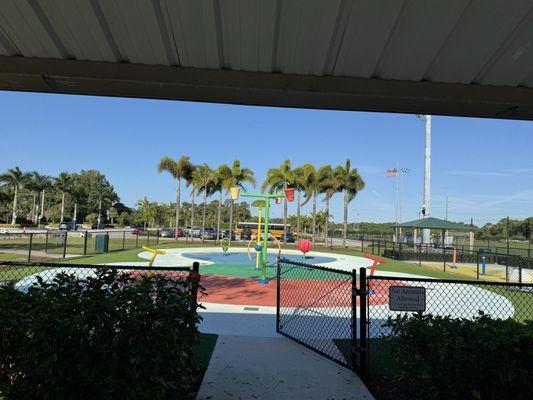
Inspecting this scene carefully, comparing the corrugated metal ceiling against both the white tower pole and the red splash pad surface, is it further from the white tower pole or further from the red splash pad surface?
the white tower pole

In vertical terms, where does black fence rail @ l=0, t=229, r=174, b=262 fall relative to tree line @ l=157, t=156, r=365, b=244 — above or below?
below

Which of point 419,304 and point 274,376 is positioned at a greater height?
point 419,304

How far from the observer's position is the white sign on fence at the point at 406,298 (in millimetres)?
3980

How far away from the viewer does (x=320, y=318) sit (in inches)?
295

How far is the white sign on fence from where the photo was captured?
13.1 feet

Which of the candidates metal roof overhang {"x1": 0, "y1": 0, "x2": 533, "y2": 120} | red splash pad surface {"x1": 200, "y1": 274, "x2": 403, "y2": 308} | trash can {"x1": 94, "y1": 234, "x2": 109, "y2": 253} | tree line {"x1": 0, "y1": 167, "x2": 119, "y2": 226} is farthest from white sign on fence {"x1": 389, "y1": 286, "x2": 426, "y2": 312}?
tree line {"x1": 0, "y1": 167, "x2": 119, "y2": 226}

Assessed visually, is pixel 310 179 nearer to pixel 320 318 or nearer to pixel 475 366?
pixel 320 318

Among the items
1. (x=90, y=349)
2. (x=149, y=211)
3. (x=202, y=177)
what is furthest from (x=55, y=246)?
(x=149, y=211)

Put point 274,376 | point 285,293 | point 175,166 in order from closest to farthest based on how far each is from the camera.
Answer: point 274,376 → point 285,293 → point 175,166

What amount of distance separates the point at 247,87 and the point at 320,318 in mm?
5475

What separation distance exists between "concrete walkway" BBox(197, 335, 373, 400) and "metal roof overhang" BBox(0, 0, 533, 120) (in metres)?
2.87

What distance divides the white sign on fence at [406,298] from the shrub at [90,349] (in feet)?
7.46

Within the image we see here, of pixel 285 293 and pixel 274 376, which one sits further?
pixel 285 293

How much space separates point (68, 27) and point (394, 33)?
7.89 feet
